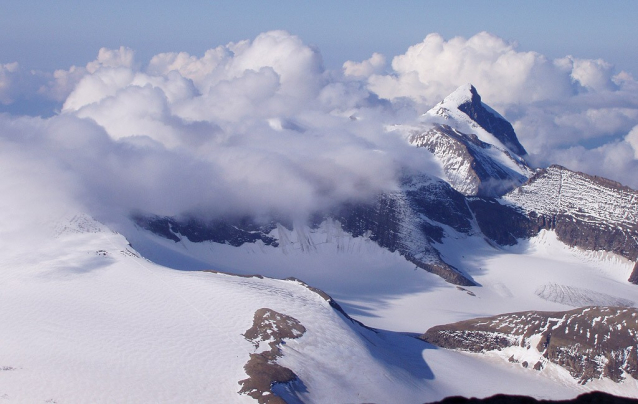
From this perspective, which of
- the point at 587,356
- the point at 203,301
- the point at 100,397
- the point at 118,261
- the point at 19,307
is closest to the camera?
the point at 100,397

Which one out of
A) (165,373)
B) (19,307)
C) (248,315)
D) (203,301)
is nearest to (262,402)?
(165,373)

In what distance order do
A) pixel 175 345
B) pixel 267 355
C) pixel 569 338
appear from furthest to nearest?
pixel 569 338
pixel 267 355
pixel 175 345

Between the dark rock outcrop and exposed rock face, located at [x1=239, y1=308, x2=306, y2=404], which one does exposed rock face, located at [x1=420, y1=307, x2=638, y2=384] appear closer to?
exposed rock face, located at [x1=239, y1=308, x2=306, y2=404]

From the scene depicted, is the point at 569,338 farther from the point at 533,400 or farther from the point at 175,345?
the point at 533,400

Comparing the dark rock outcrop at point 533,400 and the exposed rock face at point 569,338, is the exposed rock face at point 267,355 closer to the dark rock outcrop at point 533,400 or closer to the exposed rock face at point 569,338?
the exposed rock face at point 569,338

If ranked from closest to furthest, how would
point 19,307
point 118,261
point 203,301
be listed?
point 19,307 → point 203,301 → point 118,261

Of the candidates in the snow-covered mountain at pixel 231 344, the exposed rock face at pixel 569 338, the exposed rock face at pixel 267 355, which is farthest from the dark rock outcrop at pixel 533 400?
the exposed rock face at pixel 569 338

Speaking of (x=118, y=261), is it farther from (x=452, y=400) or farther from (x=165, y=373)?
(x=452, y=400)

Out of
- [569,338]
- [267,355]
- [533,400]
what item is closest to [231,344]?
[267,355]
